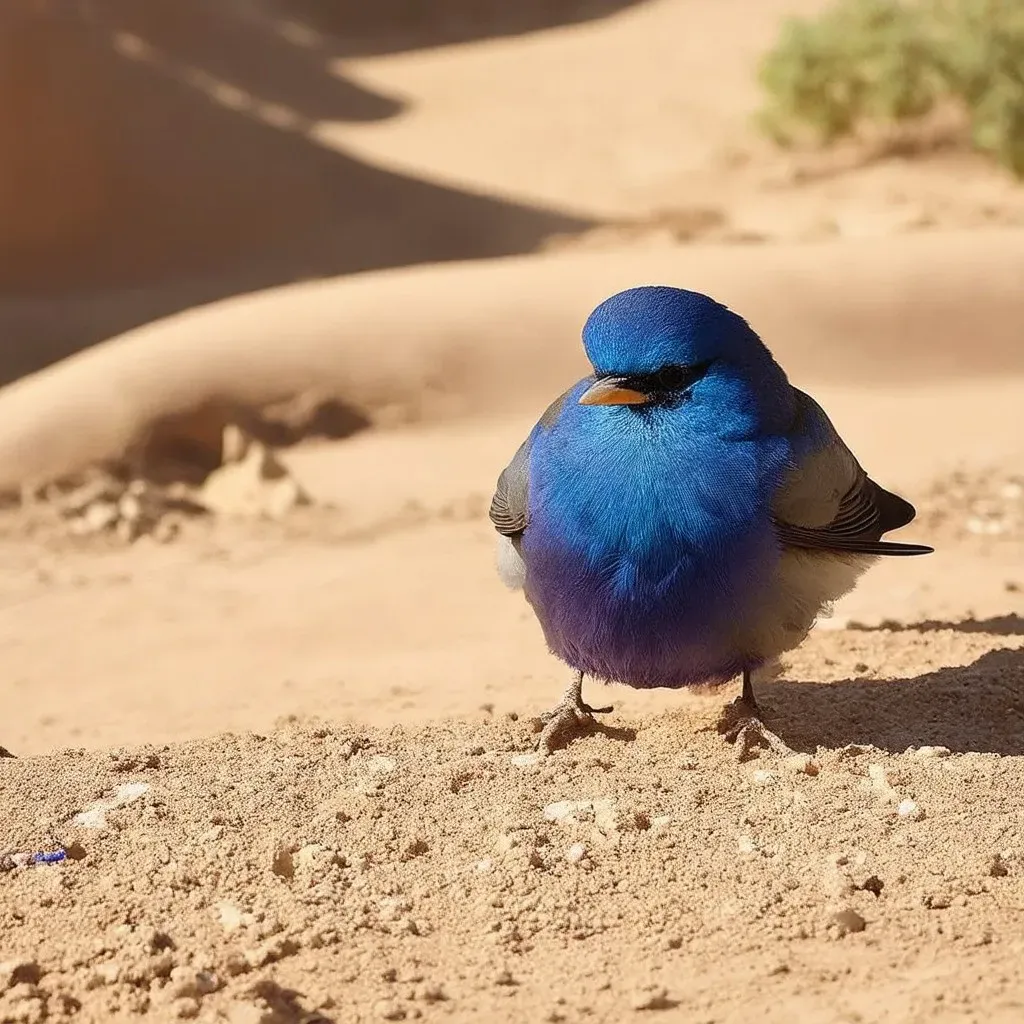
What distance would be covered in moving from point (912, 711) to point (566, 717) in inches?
35.4

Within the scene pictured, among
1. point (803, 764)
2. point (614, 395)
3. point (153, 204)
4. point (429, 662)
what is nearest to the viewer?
point (614, 395)

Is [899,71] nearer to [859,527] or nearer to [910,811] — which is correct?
[859,527]

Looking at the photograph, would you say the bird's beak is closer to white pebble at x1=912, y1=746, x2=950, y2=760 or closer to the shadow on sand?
white pebble at x1=912, y1=746, x2=950, y2=760

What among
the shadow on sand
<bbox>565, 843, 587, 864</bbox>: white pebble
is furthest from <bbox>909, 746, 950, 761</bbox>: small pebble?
the shadow on sand

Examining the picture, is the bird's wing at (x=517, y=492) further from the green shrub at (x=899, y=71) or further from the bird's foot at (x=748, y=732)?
the green shrub at (x=899, y=71)

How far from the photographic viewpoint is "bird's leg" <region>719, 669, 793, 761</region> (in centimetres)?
369

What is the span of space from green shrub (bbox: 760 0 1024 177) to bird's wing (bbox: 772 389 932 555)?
10.5 m

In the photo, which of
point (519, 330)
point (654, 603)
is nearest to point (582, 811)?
point (654, 603)

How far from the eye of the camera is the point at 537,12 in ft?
83.2

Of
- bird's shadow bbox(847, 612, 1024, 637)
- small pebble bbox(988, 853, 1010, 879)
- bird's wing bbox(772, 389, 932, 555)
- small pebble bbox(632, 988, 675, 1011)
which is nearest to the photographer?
small pebble bbox(632, 988, 675, 1011)

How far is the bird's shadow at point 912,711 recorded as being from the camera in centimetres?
379

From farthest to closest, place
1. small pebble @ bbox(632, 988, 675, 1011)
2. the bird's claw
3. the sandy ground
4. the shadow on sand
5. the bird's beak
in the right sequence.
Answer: the shadow on sand
the bird's claw
the bird's beak
the sandy ground
small pebble @ bbox(632, 988, 675, 1011)

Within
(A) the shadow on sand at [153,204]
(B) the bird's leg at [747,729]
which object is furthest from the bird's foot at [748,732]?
(A) the shadow on sand at [153,204]

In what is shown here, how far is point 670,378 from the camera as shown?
3.29m
